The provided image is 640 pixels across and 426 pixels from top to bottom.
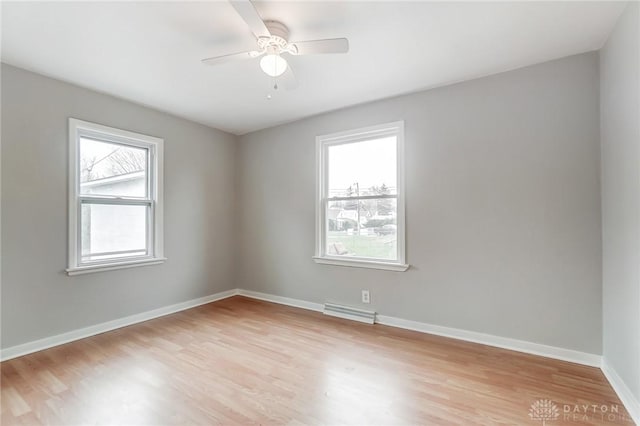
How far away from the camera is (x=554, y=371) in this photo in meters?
2.25

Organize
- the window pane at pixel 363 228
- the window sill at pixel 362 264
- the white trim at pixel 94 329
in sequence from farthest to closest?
the window pane at pixel 363 228
the window sill at pixel 362 264
the white trim at pixel 94 329

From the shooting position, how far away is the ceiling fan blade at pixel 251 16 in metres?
1.59

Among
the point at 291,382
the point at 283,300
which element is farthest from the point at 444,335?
the point at 283,300

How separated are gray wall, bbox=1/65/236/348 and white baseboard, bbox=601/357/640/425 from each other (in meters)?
4.22

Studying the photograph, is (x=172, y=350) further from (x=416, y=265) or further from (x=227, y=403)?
(x=416, y=265)

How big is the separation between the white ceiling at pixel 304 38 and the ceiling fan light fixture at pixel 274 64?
22cm

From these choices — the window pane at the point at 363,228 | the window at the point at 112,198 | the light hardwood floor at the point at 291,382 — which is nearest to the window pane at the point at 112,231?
the window at the point at 112,198

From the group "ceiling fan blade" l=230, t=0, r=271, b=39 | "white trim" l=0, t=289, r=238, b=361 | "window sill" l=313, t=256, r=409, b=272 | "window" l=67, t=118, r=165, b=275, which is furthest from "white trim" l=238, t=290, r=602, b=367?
"ceiling fan blade" l=230, t=0, r=271, b=39

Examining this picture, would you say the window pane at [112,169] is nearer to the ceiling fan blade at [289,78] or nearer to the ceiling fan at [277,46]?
the ceiling fan at [277,46]

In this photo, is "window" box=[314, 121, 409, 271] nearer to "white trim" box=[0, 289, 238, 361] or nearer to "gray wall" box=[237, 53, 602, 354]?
"gray wall" box=[237, 53, 602, 354]

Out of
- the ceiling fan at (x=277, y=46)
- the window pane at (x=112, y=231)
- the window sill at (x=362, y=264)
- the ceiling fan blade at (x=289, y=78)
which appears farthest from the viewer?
the window sill at (x=362, y=264)

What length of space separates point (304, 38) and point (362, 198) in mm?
1840

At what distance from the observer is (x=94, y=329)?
3.02 m

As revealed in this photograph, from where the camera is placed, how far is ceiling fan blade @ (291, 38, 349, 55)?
6.24 ft
